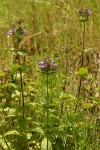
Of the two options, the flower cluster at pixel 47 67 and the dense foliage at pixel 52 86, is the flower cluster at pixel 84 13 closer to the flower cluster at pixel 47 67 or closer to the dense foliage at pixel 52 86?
the dense foliage at pixel 52 86

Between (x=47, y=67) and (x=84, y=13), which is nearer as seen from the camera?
(x=47, y=67)

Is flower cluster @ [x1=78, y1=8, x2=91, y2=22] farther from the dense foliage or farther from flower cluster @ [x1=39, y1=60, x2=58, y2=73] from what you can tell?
flower cluster @ [x1=39, y1=60, x2=58, y2=73]

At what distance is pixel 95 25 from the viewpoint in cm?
321

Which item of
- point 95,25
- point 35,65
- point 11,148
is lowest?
point 11,148

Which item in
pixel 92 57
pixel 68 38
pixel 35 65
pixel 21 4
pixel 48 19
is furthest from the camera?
pixel 21 4

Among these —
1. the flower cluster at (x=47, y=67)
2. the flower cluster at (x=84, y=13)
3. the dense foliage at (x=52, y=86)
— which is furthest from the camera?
the flower cluster at (x=84, y=13)

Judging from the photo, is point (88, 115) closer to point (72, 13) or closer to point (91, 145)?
point (91, 145)

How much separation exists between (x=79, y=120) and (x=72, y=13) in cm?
152

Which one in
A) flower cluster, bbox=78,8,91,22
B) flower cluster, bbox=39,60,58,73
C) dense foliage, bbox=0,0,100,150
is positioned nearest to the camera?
flower cluster, bbox=39,60,58,73

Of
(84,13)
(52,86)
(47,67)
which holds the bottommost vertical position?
(52,86)

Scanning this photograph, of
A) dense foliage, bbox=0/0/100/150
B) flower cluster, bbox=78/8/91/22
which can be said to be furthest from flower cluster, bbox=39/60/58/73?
flower cluster, bbox=78/8/91/22

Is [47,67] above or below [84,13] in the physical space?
below

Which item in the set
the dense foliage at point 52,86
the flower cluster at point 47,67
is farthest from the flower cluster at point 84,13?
the flower cluster at point 47,67

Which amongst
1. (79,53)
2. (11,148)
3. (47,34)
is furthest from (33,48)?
(11,148)
